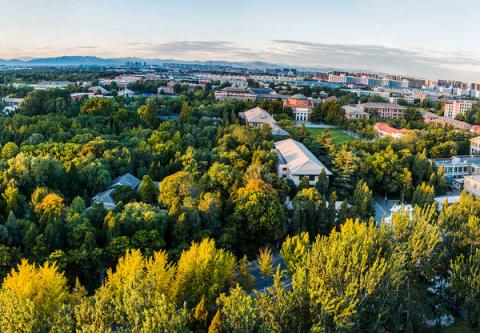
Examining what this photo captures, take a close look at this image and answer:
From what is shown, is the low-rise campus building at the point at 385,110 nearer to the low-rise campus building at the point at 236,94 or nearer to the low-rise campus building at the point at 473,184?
the low-rise campus building at the point at 236,94

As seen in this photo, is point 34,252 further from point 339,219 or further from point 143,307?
point 339,219

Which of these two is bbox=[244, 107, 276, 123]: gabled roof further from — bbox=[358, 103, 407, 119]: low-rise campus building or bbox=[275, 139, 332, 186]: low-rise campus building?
bbox=[358, 103, 407, 119]: low-rise campus building

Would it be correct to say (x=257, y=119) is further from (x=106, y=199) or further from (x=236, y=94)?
(x=236, y=94)

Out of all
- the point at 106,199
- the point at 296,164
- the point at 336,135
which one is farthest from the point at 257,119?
the point at 106,199

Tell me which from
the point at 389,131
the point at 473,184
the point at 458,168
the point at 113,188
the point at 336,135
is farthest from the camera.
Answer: the point at 336,135

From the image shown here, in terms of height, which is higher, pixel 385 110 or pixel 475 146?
pixel 385 110

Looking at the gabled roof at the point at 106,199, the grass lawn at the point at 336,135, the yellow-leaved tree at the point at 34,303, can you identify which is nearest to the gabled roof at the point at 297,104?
the grass lawn at the point at 336,135
